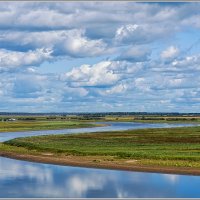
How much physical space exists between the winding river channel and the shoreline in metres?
1.11

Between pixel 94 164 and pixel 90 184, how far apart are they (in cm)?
1085

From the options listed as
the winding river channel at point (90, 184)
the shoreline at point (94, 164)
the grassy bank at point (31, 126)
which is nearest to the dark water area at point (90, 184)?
the winding river channel at point (90, 184)

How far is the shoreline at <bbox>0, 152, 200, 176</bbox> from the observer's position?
1805 inches

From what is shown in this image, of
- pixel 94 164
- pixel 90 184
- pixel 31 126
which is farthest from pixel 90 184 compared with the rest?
pixel 31 126

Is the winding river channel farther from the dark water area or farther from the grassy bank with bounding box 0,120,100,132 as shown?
the grassy bank with bounding box 0,120,100,132

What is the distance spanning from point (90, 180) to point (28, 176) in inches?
266

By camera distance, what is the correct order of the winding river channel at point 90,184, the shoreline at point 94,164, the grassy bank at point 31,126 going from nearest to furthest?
the winding river channel at point 90,184, the shoreline at point 94,164, the grassy bank at point 31,126

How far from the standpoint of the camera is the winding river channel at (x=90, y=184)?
1439 inches

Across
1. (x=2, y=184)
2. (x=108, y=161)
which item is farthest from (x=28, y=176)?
(x=108, y=161)

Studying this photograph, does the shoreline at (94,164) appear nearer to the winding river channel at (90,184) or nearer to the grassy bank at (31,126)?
the winding river channel at (90,184)

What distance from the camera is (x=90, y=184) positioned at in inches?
1617

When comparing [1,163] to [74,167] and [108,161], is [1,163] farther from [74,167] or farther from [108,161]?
[108,161]

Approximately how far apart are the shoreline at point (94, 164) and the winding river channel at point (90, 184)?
1.11 metres

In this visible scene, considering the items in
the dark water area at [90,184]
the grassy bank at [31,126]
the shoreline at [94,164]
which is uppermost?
the grassy bank at [31,126]
